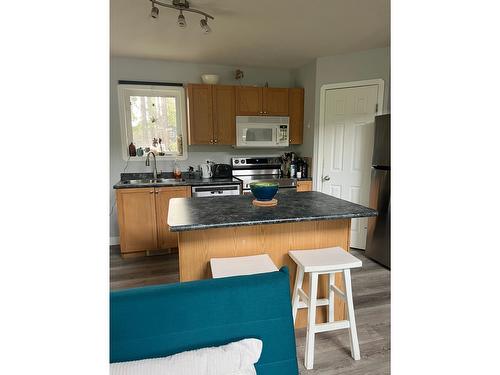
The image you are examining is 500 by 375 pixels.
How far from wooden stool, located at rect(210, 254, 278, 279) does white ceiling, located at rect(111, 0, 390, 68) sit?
1.88m

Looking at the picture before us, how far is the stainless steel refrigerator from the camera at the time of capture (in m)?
3.04

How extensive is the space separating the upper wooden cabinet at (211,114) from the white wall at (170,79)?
0.29 metres

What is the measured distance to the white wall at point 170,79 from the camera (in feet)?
12.0

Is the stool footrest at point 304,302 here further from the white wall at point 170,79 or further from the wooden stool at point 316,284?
the white wall at point 170,79

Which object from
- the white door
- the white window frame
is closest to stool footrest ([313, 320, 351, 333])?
the white door

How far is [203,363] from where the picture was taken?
2.51 feet

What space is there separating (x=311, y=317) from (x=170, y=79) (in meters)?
3.38

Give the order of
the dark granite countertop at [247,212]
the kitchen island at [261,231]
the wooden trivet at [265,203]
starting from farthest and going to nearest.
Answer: the wooden trivet at [265,203] → the kitchen island at [261,231] → the dark granite countertop at [247,212]

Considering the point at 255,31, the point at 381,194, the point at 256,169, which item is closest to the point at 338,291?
the point at 381,194

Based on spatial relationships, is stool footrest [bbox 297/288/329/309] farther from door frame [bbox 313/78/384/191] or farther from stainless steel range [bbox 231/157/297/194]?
stainless steel range [bbox 231/157/297/194]

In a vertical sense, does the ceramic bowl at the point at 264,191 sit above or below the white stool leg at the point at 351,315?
above

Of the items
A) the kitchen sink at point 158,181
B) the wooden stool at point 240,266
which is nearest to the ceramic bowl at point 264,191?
the wooden stool at point 240,266
